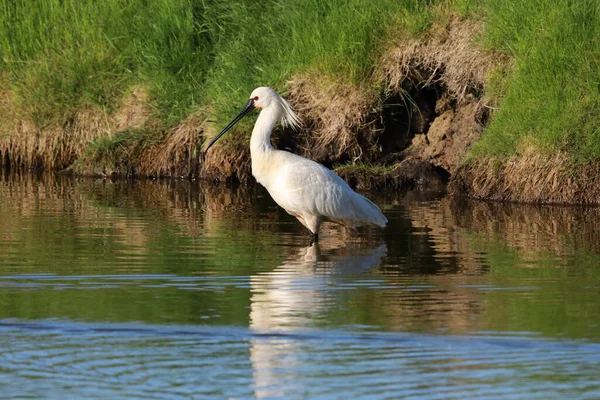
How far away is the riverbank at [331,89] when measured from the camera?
12.9 m

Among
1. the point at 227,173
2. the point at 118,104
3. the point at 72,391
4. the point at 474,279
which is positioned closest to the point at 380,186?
the point at 227,173

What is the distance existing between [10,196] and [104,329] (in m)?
7.37

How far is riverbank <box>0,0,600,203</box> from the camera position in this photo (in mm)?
12938

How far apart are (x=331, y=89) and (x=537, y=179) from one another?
279cm

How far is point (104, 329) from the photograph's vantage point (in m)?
6.83

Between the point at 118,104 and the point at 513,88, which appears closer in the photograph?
the point at 513,88

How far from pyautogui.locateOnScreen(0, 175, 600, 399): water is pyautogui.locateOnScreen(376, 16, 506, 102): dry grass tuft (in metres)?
2.30

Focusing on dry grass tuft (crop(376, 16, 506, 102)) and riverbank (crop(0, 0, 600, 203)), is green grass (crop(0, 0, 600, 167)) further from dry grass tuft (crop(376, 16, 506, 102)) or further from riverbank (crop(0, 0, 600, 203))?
dry grass tuft (crop(376, 16, 506, 102))

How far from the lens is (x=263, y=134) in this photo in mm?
11414

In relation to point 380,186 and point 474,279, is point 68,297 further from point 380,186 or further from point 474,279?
point 380,186

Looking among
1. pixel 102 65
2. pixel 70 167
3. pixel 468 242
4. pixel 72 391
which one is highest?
pixel 102 65

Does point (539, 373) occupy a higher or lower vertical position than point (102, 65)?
lower

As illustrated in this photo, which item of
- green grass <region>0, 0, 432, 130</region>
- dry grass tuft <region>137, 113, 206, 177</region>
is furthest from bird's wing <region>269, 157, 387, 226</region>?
dry grass tuft <region>137, 113, 206, 177</region>

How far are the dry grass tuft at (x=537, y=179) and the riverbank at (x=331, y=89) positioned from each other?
0.7 inches
